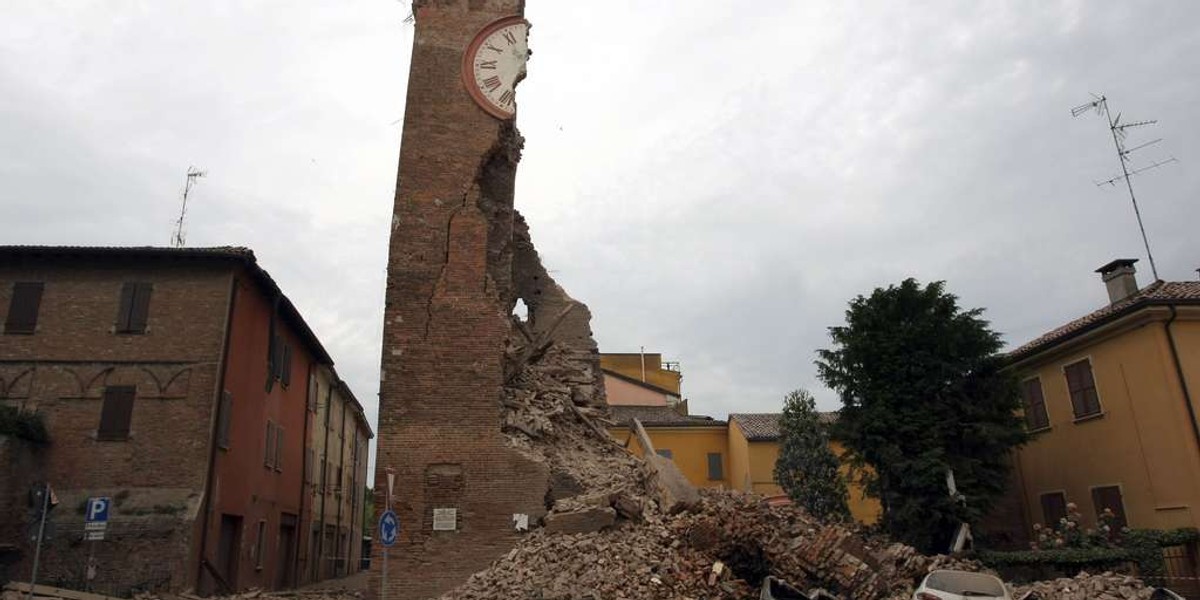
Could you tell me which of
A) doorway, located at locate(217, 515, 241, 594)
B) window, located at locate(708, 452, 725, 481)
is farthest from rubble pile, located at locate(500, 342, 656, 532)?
window, located at locate(708, 452, 725, 481)

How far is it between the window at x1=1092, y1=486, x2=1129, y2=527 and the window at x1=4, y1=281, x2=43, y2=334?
2311 cm

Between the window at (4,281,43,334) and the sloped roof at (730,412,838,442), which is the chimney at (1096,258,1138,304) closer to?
the sloped roof at (730,412,838,442)

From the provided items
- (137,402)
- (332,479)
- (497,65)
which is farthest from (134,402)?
(332,479)

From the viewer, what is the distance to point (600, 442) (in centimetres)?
1602

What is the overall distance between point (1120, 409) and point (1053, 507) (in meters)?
3.51

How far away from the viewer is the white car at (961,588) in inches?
436

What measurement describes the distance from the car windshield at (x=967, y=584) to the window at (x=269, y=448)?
15458mm

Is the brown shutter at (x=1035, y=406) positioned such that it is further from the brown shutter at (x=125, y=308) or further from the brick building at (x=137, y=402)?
the brown shutter at (x=125, y=308)

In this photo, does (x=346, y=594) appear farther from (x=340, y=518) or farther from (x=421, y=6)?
(x=340, y=518)

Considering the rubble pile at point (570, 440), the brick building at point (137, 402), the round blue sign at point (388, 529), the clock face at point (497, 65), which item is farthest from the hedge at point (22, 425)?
the clock face at point (497, 65)

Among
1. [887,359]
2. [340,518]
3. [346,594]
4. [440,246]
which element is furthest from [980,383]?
[340,518]

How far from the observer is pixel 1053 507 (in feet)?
64.1

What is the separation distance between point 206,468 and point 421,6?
10.2 meters

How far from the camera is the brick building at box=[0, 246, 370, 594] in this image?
48.0ft
